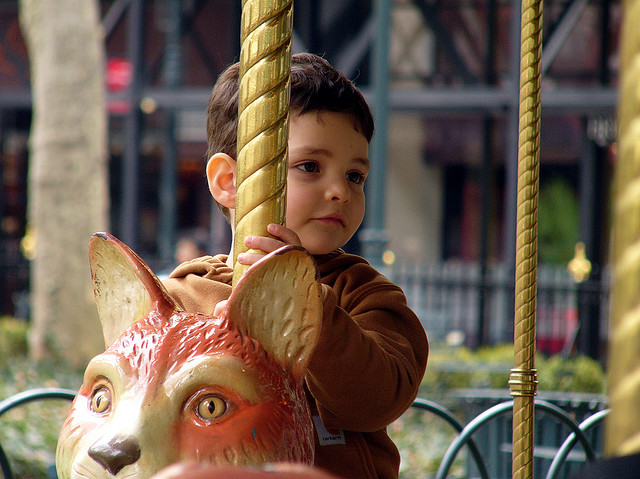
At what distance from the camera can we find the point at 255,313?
3.28ft

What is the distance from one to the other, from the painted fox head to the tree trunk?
19.5ft

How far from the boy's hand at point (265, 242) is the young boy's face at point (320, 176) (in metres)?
0.35

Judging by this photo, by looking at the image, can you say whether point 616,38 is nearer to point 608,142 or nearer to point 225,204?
point 608,142

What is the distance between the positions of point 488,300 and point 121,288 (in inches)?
351

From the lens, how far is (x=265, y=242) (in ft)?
3.43

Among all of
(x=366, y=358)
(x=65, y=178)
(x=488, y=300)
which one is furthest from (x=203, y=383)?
(x=488, y=300)

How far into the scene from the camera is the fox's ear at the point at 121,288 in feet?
3.46

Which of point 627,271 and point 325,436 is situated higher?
point 627,271

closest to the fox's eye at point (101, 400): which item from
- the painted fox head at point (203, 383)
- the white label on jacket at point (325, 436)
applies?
the painted fox head at point (203, 383)

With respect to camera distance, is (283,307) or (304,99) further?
(304,99)

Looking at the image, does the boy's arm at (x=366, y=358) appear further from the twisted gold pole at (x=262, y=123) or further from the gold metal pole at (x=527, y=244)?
the gold metal pole at (x=527, y=244)

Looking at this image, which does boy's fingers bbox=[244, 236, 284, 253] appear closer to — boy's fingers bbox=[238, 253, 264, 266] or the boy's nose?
boy's fingers bbox=[238, 253, 264, 266]

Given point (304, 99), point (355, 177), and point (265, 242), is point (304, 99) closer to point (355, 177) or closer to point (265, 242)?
point (355, 177)

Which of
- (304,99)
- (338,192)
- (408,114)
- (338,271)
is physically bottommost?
(338,271)
